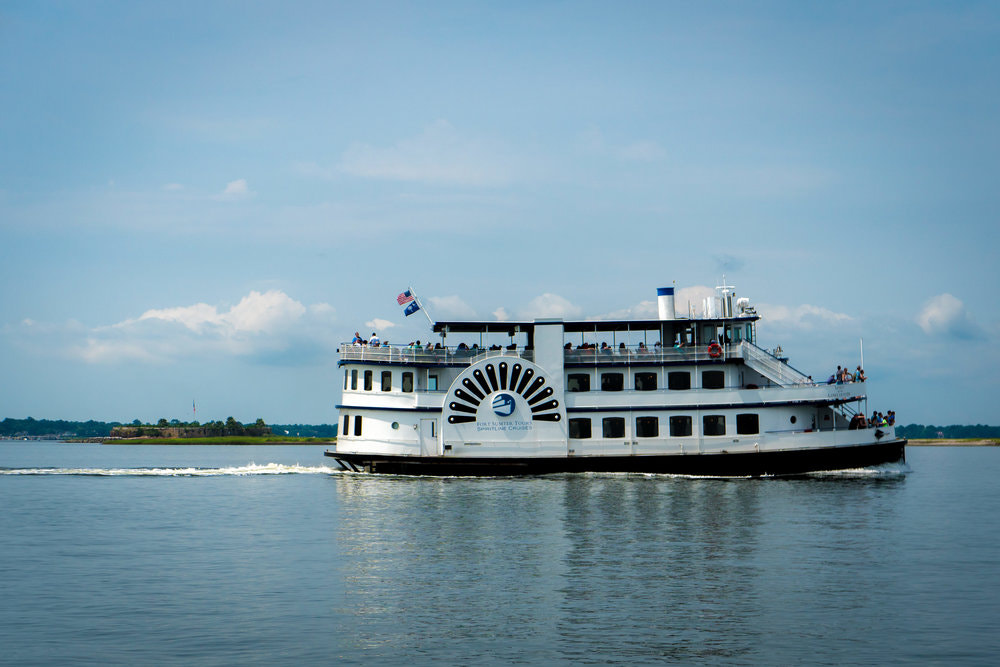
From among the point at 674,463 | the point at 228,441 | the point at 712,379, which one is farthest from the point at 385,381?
the point at 228,441

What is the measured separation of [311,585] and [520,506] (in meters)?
12.1

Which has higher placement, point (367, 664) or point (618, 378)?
point (618, 378)

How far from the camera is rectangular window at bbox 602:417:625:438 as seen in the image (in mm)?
39125

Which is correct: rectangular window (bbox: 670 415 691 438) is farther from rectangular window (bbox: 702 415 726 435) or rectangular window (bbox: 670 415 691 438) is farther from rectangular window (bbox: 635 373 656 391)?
rectangular window (bbox: 635 373 656 391)

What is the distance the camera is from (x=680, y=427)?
39000 mm

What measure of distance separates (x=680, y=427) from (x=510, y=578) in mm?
21084

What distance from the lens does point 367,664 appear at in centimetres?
1348

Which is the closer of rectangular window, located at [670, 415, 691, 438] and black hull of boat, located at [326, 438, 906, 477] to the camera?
black hull of boat, located at [326, 438, 906, 477]

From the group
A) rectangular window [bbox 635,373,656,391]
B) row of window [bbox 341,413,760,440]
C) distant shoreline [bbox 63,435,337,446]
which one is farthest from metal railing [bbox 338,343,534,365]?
distant shoreline [bbox 63,435,337,446]

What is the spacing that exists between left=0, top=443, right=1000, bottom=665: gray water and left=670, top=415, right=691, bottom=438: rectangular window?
13.0ft

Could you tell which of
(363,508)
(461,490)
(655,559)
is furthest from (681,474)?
(655,559)

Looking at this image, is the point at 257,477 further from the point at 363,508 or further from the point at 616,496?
the point at 616,496

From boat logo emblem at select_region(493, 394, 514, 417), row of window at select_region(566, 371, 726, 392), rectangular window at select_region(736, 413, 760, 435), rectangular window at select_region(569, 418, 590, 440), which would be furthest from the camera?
row of window at select_region(566, 371, 726, 392)

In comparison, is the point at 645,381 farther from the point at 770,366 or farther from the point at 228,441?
the point at 228,441
